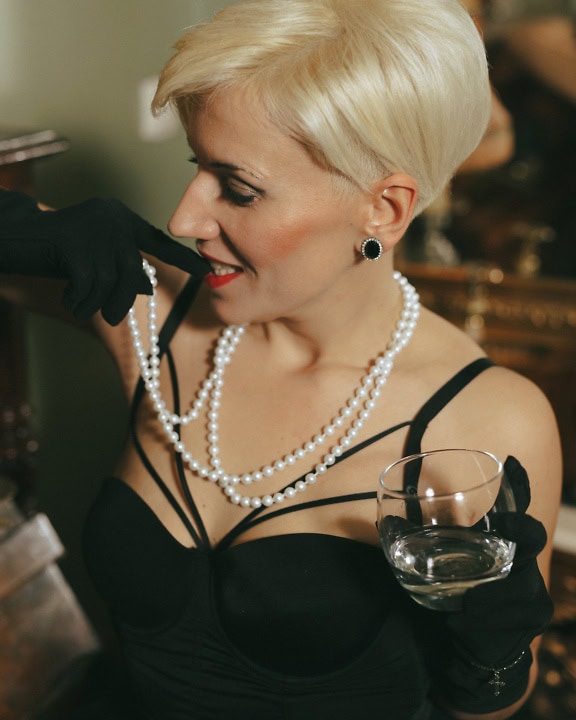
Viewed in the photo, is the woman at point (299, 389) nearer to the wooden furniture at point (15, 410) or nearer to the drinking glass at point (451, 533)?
the drinking glass at point (451, 533)

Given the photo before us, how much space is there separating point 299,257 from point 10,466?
789 millimetres

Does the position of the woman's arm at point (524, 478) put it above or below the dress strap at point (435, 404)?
below

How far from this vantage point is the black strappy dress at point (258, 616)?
110cm

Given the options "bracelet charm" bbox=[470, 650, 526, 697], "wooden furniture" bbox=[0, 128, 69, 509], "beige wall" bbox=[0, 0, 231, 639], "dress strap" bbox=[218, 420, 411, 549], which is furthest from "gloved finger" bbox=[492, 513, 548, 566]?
"wooden furniture" bbox=[0, 128, 69, 509]

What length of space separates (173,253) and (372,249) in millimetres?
258

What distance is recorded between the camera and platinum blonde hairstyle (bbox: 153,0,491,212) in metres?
0.94

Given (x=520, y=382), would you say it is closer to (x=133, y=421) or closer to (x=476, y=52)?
(x=476, y=52)

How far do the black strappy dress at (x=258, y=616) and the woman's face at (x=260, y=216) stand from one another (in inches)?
9.0

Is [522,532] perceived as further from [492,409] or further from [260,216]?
[260,216]

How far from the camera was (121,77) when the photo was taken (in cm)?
152

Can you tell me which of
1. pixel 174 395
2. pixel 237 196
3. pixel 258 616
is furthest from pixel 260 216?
pixel 258 616

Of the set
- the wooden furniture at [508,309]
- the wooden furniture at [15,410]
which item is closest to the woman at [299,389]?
the wooden furniture at [15,410]

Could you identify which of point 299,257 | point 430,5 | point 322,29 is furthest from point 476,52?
point 299,257

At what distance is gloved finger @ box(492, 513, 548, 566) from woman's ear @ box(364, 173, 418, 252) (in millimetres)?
374
